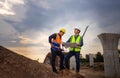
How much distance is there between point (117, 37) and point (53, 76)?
24.5 feet

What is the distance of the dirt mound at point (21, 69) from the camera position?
904 centimetres

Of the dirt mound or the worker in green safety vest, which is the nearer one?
the dirt mound

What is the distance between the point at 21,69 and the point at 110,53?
7.81m

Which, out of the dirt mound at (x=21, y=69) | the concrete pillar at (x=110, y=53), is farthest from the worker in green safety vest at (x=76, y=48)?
the concrete pillar at (x=110, y=53)

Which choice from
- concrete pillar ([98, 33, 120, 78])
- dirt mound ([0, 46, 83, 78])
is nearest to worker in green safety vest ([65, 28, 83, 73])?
dirt mound ([0, 46, 83, 78])

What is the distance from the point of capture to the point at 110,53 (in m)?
15.1

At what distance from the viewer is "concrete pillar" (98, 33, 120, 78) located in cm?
1507

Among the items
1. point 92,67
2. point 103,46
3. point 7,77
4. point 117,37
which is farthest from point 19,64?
point 92,67

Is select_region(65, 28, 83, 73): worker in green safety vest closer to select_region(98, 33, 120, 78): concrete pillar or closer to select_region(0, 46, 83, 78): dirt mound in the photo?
select_region(0, 46, 83, 78): dirt mound

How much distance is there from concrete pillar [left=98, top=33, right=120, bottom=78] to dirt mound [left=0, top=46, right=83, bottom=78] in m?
5.57

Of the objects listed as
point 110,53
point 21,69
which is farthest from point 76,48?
point 110,53

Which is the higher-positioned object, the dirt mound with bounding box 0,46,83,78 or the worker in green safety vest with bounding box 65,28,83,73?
the worker in green safety vest with bounding box 65,28,83,73

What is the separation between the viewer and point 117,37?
15.3m

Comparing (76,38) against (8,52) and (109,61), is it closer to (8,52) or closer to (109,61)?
(8,52)
